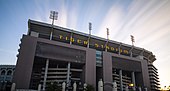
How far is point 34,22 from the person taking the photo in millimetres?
70562

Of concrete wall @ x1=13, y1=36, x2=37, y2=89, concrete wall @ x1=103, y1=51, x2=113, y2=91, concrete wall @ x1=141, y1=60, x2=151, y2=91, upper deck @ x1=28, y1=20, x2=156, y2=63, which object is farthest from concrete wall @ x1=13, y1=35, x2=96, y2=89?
concrete wall @ x1=141, y1=60, x2=151, y2=91

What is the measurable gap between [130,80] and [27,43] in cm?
6813

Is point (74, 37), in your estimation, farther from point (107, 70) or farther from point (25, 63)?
point (25, 63)

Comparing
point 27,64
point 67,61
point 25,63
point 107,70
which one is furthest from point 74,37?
A: point 25,63

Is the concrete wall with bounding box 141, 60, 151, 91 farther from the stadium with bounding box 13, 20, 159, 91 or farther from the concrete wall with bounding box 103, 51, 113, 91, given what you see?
the concrete wall with bounding box 103, 51, 113, 91

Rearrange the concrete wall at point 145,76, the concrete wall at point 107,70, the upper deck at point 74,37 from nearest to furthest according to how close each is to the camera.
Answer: the upper deck at point 74,37 < the concrete wall at point 107,70 < the concrete wall at point 145,76

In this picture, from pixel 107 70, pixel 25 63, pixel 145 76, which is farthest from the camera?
pixel 145 76

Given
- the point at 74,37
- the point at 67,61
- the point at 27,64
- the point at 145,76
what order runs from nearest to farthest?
the point at 27,64 → the point at 67,61 → the point at 74,37 → the point at 145,76

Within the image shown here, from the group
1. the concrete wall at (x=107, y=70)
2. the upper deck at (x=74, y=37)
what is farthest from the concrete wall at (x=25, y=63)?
the concrete wall at (x=107, y=70)

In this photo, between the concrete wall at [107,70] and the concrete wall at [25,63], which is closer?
the concrete wall at [25,63]

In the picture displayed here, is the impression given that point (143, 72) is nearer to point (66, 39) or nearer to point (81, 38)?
point (81, 38)

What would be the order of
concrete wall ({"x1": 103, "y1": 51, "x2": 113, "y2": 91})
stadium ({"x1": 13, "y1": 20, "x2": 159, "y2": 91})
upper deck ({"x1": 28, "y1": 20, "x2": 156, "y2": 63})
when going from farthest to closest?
concrete wall ({"x1": 103, "y1": 51, "x2": 113, "y2": 91}) → upper deck ({"x1": 28, "y1": 20, "x2": 156, "y2": 63}) → stadium ({"x1": 13, "y1": 20, "x2": 159, "y2": 91})

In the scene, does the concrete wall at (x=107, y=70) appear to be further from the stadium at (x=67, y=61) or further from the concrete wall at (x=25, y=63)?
the concrete wall at (x=25, y=63)

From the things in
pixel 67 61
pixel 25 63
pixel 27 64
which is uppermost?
pixel 67 61
